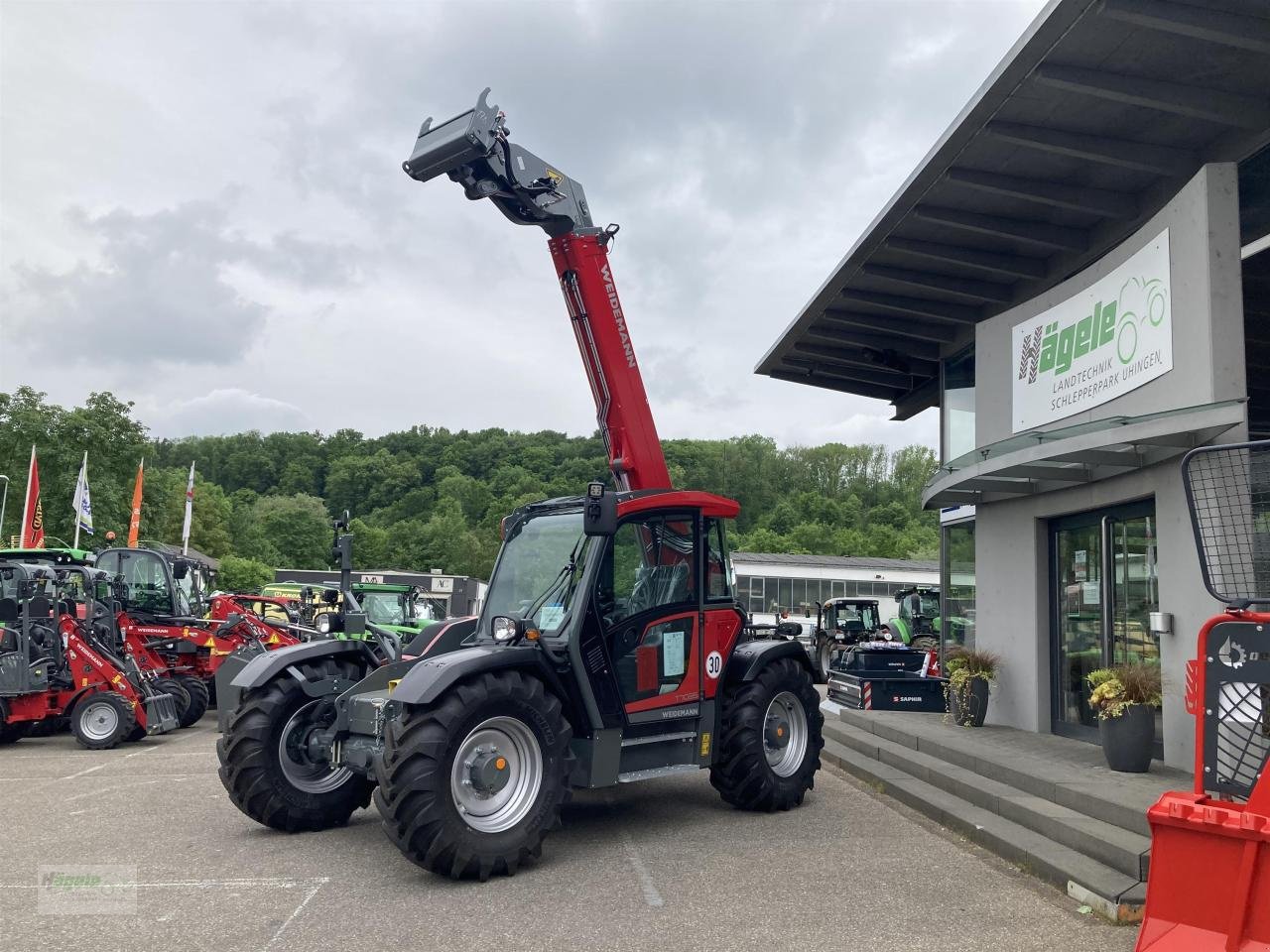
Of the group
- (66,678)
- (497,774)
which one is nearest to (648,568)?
(497,774)

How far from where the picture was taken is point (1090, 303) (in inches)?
352

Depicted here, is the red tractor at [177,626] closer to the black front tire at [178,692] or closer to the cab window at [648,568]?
the black front tire at [178,692]

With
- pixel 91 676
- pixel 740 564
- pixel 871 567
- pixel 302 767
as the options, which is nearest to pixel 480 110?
pixel 302 767

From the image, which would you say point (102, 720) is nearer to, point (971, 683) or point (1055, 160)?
point (971, 683)

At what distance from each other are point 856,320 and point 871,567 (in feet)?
103

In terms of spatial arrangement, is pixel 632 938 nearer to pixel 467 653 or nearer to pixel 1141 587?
pixel 467 653

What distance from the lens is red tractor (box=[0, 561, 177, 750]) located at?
10.9 m

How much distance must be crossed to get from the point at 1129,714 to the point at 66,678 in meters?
10.3

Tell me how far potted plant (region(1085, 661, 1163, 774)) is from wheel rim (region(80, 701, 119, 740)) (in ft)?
31.3

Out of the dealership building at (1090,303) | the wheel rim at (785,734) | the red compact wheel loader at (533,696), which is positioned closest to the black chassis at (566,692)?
the red compact wheel loader at (533,696)

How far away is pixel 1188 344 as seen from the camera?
7324mm

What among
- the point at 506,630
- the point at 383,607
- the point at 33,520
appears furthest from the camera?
the point at 33,520

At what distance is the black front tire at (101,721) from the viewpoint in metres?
10.9

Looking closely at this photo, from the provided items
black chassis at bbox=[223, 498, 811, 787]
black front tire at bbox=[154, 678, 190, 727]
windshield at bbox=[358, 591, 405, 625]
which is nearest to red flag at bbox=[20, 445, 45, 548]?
windshield at bbox=[358, 591, 405, 625]
